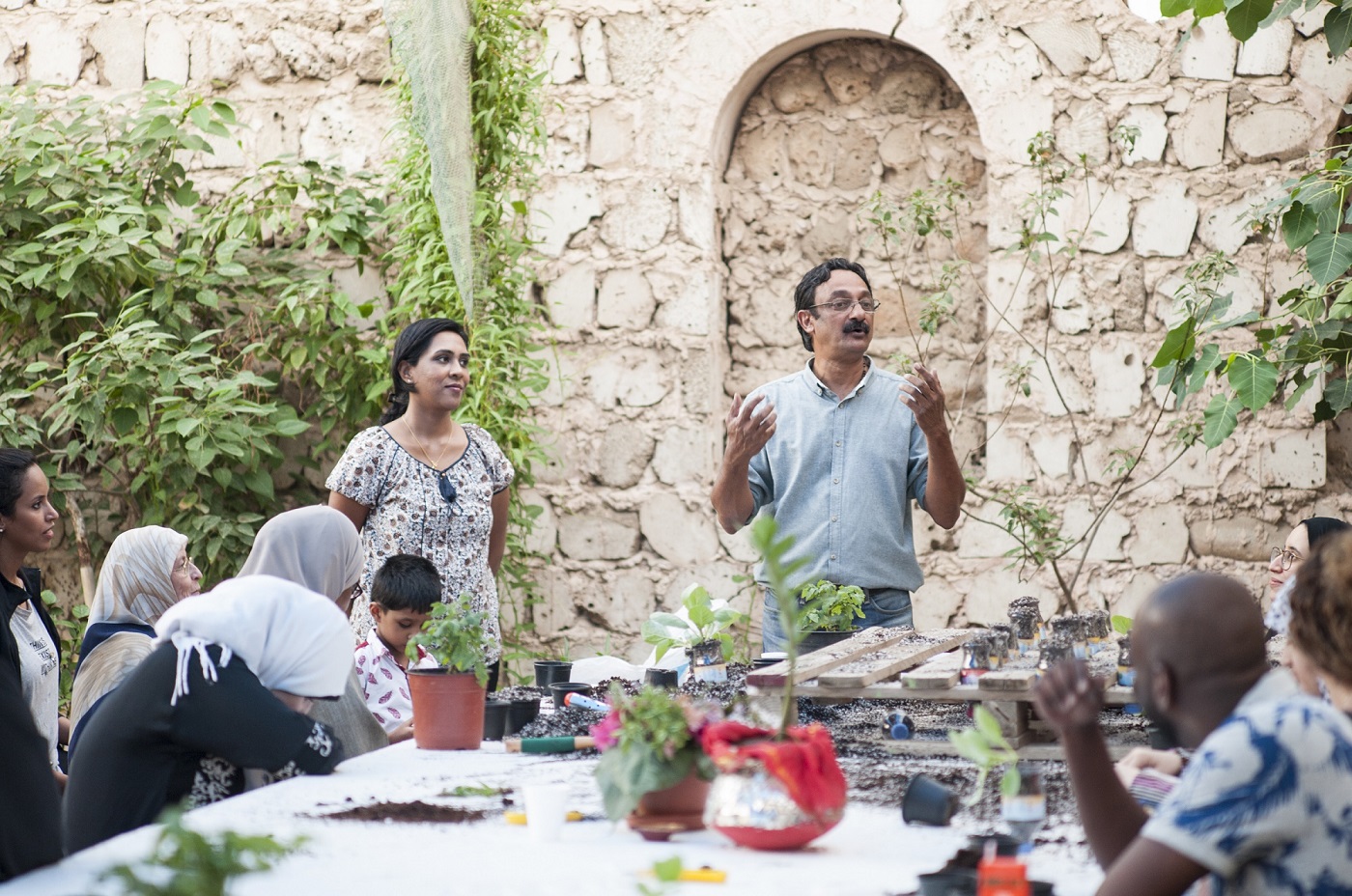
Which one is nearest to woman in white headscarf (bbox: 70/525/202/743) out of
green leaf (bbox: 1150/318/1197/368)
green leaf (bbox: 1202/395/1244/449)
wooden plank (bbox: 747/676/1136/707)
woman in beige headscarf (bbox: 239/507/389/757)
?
woman in beige headscarf (bbox: 239/507/389/757)

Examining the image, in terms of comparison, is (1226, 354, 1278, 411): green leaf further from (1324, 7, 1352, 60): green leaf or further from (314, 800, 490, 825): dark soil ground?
(314, 800, 490, 825): dark soil ground

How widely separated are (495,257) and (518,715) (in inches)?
100

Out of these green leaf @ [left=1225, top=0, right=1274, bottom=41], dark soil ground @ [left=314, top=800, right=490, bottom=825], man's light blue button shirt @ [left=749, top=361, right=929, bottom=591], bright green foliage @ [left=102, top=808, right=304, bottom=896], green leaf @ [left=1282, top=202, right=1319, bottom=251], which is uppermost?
green leaf @ [left=1225, top=0, right=1274, bottom=41]

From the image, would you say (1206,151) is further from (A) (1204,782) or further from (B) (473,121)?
(A) (1204,782)

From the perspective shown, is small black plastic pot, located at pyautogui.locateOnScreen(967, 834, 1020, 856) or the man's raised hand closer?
small black plastic pot, located at pyautogui.locateOnScreen(967, 834, 1020, 856)

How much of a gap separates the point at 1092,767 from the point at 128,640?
2.17 metres

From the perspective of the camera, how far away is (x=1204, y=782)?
1.45 metres

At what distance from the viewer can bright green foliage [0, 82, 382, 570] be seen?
4.88 meters

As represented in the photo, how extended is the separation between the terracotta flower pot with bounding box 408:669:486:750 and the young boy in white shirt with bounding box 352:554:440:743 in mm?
638

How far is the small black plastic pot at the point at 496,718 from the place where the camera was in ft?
8.74

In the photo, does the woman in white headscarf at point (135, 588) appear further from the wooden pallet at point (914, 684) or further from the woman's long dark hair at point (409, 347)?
the wooden pallet at point (914, 684)

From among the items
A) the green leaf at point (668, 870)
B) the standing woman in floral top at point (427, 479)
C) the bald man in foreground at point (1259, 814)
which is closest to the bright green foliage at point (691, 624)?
the standing woman in floral top at point (427, 479)

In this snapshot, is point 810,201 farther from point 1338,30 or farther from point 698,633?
point 698,633

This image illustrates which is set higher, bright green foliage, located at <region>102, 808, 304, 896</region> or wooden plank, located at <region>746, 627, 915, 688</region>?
bright green foliage, located at <region>102, 808, 304, 896</region>
